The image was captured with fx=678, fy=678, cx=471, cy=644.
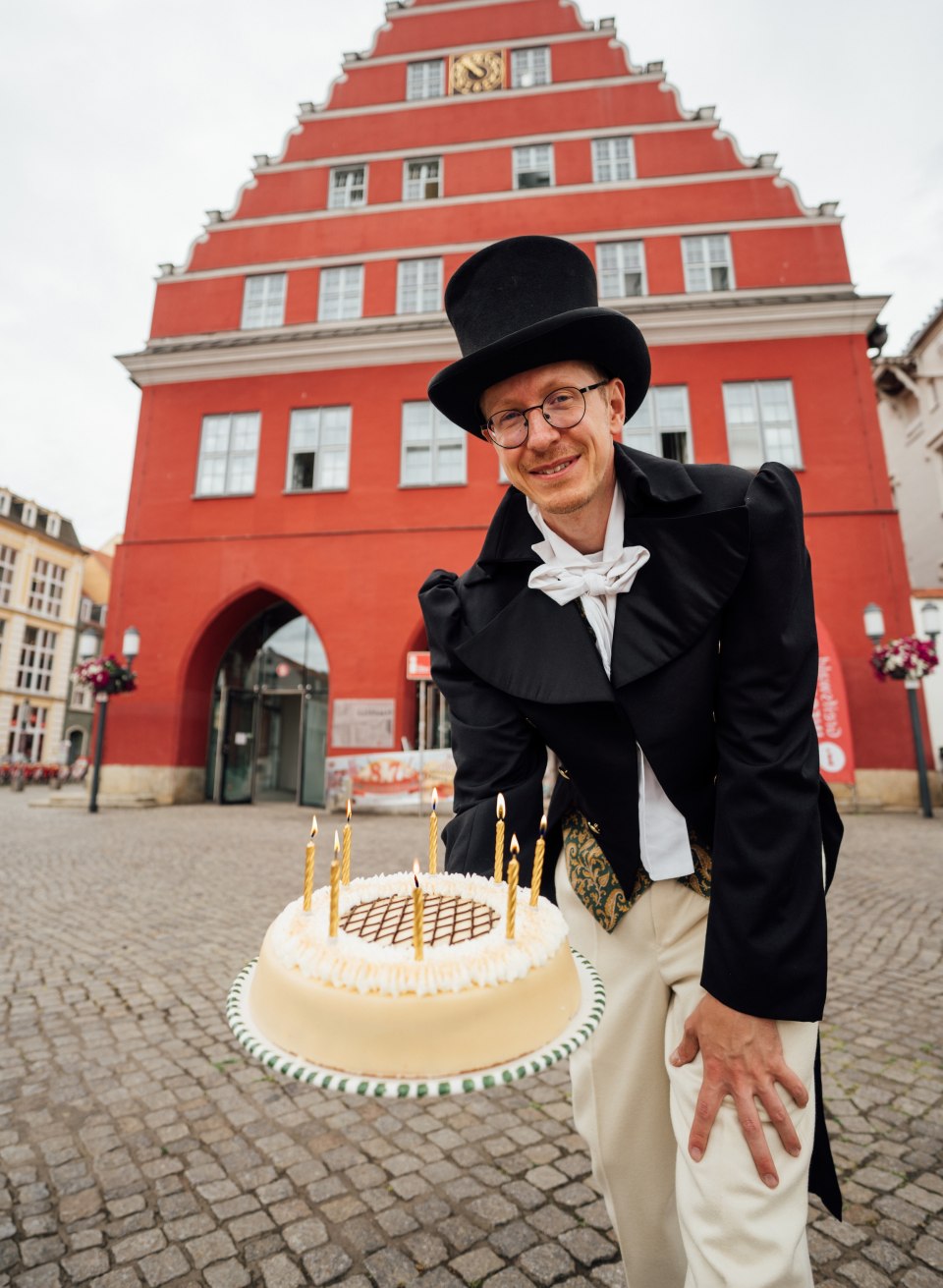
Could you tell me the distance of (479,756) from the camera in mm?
1607

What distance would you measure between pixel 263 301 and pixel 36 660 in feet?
109

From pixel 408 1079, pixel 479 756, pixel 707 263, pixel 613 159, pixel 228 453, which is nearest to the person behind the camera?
pixel 408 1079

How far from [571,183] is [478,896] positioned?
19337 millimetres

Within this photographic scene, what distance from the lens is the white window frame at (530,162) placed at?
16828 millimetres

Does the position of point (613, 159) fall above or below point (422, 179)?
below

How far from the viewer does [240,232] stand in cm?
1766

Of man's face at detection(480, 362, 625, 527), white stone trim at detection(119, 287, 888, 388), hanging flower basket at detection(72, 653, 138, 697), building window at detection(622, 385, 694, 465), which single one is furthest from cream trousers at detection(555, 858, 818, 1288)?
white stone trim at detection(119, 287, 888, 388)

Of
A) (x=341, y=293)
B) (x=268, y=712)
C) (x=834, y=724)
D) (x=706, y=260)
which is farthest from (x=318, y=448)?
(x=834, y=724)

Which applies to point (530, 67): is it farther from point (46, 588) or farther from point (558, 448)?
point (46, 588)

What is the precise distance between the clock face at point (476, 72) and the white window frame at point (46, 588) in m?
35.9

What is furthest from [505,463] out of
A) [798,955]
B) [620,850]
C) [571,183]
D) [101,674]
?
[571,183]

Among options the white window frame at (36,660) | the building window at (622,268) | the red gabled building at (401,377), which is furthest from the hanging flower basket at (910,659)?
the white window frame at (36,660)

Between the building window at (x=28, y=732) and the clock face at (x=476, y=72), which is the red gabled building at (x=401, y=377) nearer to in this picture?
the clock face at (x=476, y=72)

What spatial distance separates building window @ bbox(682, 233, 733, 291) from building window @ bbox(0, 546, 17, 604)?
130ft
